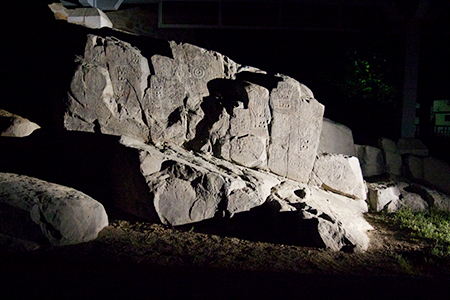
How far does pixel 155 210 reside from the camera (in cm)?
380

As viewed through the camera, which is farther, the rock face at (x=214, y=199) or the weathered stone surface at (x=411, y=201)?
the weathered stone surface at (x=411, y=201)

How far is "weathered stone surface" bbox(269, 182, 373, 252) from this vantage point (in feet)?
12.0

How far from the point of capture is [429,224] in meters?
4.75

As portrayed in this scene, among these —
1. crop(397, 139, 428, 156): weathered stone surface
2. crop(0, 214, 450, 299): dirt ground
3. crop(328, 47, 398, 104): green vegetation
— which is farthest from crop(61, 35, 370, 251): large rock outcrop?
crop(328, 47, 398, 104): green vegetation

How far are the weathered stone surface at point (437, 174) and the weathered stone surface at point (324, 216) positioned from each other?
2777 mm

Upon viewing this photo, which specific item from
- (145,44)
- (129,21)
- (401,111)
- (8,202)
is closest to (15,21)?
(129,21)

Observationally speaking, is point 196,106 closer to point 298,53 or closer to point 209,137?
point 209,137

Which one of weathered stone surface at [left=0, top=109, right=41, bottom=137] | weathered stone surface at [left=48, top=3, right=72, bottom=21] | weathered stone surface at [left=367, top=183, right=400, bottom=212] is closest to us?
weathered stone surface at [left=0, top=109, right=41, bottom=137]

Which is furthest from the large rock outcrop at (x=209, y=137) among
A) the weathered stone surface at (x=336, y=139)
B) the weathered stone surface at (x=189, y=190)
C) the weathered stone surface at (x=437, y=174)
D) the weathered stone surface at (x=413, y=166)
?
the weathered stone surface at (x=437, y=174)

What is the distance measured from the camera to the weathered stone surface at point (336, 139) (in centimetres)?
658

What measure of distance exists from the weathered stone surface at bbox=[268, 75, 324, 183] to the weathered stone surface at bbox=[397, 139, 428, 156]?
3296mm

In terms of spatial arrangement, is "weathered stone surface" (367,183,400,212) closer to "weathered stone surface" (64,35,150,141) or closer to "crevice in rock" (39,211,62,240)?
"weathered stone surface" (64,35,150,141)

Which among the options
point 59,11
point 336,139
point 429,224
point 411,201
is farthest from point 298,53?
point 59,11

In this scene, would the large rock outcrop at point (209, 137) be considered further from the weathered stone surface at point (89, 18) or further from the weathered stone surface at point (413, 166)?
the weathered stone surface at point (89, 18)
